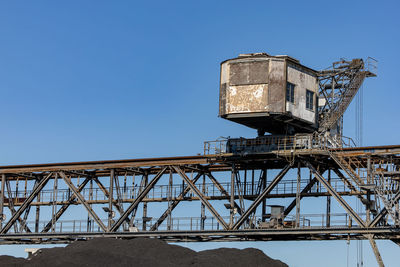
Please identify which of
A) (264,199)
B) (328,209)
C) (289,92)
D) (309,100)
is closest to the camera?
(328,209)

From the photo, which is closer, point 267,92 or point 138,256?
point 138,256

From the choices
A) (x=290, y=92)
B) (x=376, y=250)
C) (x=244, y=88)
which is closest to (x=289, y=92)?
(x=290, y=92)

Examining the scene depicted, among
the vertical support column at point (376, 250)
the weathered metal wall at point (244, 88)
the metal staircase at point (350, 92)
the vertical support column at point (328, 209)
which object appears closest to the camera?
the vertical support column at point (376, 250)

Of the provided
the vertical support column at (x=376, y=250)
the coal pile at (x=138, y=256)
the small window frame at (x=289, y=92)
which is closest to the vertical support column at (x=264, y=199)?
the small window frame at (x=289, y=92)

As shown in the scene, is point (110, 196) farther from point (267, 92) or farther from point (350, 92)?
point (350, 92)

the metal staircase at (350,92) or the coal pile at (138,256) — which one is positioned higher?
the metal staircase at (350,92)

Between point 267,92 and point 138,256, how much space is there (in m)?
14.2

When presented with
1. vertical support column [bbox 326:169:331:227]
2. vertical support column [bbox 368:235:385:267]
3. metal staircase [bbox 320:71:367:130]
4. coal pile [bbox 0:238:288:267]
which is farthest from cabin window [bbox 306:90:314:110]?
coal pile [bbox 0:238:288:267]

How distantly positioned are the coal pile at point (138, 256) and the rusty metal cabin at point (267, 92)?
983 cm

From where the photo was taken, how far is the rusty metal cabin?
5766 centimetres

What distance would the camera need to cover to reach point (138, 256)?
5294cm

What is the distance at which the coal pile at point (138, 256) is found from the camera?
164 ft

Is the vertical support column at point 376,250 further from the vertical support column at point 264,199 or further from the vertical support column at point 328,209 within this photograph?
the vertical support column at point 264,199

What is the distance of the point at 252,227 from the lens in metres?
59.3
